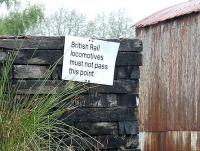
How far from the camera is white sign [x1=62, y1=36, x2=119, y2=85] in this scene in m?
4.55

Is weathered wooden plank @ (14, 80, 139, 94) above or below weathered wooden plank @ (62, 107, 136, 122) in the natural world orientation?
above

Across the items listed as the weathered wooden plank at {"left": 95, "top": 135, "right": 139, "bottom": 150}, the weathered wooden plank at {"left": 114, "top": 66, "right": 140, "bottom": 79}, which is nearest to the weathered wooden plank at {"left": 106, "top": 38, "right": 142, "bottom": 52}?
the weathered wooden plank at {"left": 114, "top": 66, "right": 140, "bottom": 79}

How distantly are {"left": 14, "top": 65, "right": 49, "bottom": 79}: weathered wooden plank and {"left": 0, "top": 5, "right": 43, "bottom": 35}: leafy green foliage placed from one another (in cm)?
1761

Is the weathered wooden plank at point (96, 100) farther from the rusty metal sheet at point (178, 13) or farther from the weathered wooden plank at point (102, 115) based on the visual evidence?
the rusty metal sheet at point (178, 13)

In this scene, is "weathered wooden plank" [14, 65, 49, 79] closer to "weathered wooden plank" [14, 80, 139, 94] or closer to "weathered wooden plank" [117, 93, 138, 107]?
"weathered wooden plank" [14, 80, 139, 94]

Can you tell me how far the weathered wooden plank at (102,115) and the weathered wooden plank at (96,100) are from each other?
0.13 ft

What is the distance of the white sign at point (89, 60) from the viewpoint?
14.9 ft

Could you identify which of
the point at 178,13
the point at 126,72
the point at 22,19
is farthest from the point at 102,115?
the point at 22,19

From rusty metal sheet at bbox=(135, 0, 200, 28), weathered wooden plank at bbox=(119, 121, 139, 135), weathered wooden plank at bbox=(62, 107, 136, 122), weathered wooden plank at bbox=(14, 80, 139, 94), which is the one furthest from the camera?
rusty metal sheet at bbox=(135, 0, 200, 28)

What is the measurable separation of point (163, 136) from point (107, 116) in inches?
317

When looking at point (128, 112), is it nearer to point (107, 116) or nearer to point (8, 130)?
point (107, 116)

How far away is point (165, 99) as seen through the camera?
1246 cm

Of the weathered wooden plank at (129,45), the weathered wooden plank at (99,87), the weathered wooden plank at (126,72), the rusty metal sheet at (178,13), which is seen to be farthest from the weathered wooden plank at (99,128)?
the rusty metal sheet at (178,13)

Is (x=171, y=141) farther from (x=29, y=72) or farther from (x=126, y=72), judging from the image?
(x=29, y=72)
